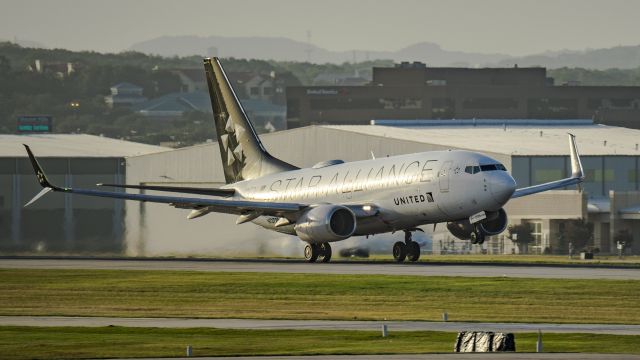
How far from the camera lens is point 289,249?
86.9 meters

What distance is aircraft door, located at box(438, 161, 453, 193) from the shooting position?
2781 inches

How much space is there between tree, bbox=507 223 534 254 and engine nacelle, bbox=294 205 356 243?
118 ft

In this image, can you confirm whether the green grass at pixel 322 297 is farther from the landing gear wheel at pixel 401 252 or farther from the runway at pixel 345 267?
the landing gear wheel at pixel 401 252

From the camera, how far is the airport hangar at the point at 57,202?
104500 mm

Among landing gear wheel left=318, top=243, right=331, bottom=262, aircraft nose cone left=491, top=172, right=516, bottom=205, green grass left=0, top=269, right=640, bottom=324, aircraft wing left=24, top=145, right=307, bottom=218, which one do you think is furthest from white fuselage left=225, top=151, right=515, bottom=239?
green grass left=0, top=269, right=640, bottom=324

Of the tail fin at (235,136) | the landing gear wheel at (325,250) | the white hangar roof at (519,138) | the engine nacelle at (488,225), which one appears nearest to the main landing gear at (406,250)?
the engine nacelle at (488,225)

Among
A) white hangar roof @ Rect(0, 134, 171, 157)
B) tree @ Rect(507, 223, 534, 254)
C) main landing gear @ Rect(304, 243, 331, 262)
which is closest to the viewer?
main landing gear @ Rect(304, 243, 331, 262)

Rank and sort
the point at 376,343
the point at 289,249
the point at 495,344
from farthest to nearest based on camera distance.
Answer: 1. the point at 289,249
2. the point at 376,343
3. the point at 495,344

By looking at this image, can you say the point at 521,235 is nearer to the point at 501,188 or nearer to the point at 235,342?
the point at 501,188

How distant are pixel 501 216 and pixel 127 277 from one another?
17.8m

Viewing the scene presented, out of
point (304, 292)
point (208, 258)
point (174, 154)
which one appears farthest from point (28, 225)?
point (304, 292)

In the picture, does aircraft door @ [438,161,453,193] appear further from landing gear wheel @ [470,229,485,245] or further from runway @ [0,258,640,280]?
runway @ [0,258,640,280]

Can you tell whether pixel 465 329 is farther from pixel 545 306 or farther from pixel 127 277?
pixel 127 277

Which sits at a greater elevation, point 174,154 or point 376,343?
point 174,154
